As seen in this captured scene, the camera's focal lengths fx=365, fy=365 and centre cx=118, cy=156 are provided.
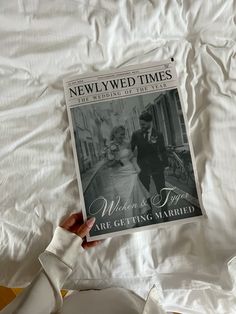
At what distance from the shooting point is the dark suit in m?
0.68

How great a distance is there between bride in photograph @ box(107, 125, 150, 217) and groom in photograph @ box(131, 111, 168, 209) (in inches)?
0.4

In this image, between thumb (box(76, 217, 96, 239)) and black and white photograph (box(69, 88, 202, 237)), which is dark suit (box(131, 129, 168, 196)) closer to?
black and white photograph (box(69, 88, 202, 237))

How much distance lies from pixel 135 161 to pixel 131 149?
0.08 ft

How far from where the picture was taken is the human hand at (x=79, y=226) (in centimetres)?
65

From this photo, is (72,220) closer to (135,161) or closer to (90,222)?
(90,222)

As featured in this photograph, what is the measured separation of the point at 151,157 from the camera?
68cm

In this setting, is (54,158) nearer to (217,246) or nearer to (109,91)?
(109,91)

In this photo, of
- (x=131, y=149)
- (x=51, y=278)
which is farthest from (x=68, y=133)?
(x=51, y=278)

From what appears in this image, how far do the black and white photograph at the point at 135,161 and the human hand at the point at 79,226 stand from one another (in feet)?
0.05

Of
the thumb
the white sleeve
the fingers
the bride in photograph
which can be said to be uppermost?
the bride in photograph

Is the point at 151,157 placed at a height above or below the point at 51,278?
above

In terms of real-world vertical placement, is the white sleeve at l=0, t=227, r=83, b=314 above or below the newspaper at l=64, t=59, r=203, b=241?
below

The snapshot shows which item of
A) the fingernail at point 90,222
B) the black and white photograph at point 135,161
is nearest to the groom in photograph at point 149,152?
the black and white photograph at point 135,161

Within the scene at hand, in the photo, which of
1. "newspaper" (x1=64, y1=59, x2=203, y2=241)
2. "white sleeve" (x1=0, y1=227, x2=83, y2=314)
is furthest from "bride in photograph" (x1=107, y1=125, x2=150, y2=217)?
"white sleeve" (x1=0, y1=227, x2=83, y2=314)
